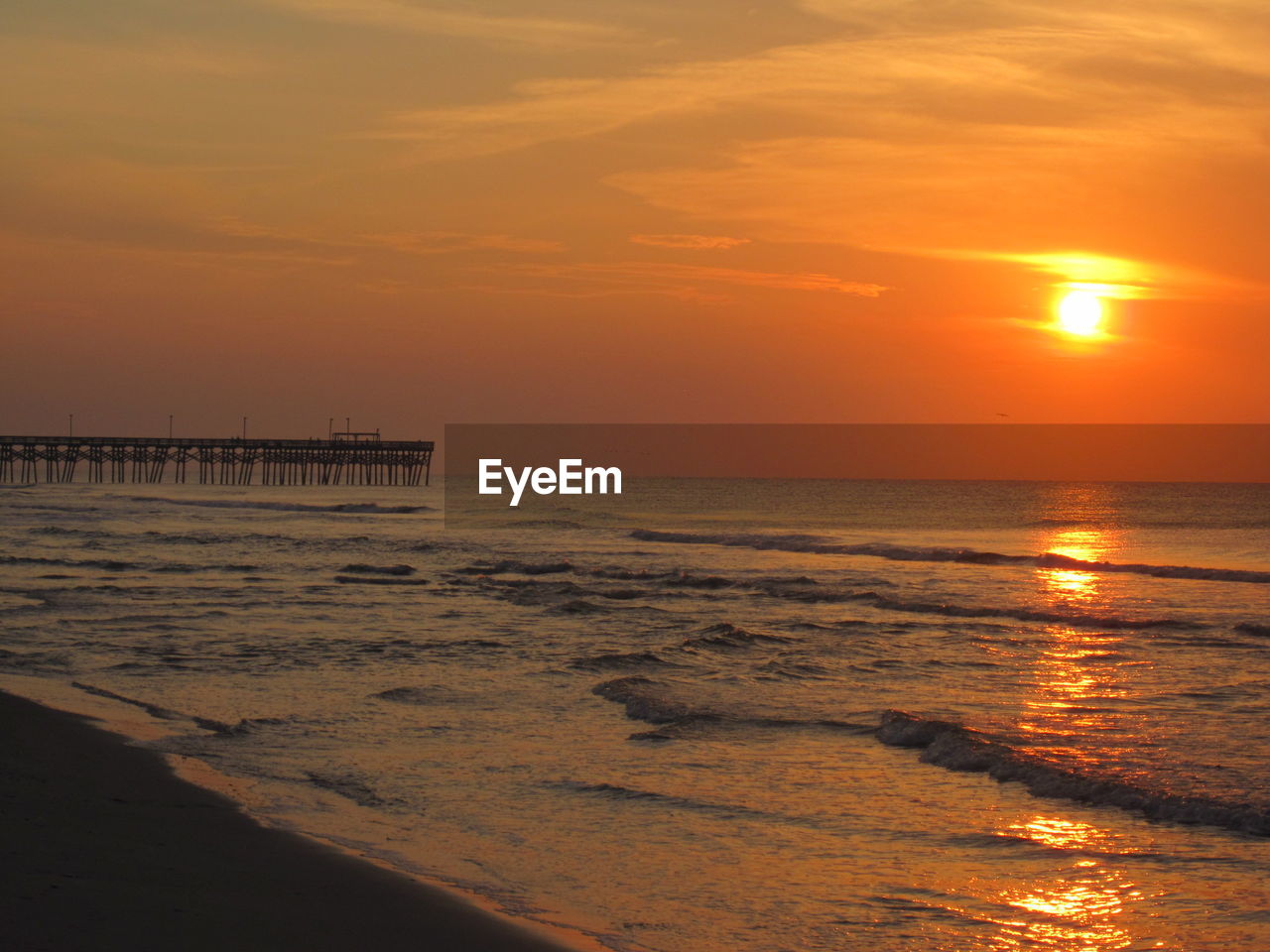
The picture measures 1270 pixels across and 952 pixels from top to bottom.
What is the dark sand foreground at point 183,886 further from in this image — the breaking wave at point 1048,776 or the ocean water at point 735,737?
the breaking wave at point 1048,776

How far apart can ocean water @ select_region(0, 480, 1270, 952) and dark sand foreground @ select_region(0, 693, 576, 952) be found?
0.39 m

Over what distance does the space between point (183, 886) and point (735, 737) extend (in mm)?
5246

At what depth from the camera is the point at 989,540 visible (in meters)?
49.3

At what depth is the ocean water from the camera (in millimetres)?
6027

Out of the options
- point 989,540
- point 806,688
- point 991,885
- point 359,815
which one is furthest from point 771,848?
point 989,540

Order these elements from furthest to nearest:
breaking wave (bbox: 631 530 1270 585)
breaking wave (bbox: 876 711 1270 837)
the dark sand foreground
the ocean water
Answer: breaking wave (bbox: 631 530 1270 585) → breaking wave (bbox: 876 711 1270 837) → the ocean water → the dark sand foreground

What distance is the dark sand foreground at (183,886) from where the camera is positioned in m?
4.92

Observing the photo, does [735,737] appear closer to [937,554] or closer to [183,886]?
[183,886]

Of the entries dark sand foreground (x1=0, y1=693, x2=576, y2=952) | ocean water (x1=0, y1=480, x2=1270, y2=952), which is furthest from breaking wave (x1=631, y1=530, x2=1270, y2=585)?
dark sand foreground (x1=0, y1=693, x2=576, y2=952)

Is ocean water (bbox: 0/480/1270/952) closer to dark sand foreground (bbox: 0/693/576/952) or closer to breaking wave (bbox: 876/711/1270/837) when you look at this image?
breaking wave (bbox: 876/711/1270/837)

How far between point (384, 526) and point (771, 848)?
→ 152 feet

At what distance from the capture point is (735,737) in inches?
392

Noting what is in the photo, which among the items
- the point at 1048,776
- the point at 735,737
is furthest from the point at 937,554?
the point at 1048,776

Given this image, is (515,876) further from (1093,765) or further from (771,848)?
(1093,765)
